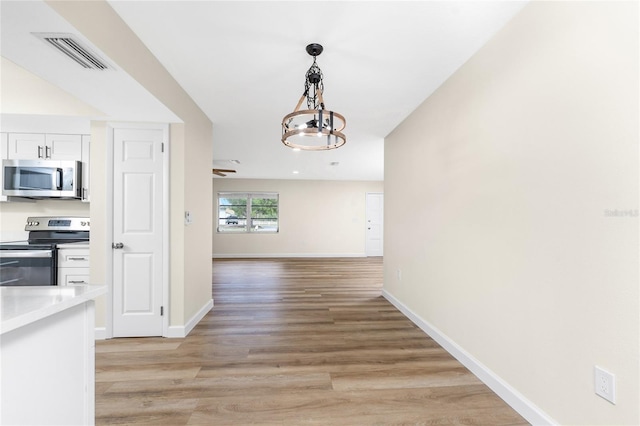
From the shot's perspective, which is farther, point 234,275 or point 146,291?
point 234,275

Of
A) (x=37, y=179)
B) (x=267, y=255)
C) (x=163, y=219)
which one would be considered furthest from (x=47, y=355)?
(x=267, y=255)

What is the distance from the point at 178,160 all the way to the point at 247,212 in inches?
213

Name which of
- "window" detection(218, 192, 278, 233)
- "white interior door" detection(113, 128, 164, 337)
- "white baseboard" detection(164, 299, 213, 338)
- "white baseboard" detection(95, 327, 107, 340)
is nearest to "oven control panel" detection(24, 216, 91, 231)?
"white interior door" detection(113, 128, 164, 337)

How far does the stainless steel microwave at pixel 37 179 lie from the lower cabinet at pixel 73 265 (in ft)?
2.17

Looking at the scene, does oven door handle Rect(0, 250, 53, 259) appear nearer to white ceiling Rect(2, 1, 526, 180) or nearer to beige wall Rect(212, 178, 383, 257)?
white ceiling Rect(2, 1, 526, 180)

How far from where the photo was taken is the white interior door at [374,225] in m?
8.27

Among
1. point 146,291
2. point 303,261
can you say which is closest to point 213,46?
point 146,291

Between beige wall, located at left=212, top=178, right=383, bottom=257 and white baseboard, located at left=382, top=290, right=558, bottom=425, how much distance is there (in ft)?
17.4

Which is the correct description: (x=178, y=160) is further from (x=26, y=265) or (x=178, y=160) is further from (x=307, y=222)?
(x=307, y=222)

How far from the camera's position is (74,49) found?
1518 millimetres

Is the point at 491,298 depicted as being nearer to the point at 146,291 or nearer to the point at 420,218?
the point at 420,218

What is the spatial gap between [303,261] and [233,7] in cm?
625

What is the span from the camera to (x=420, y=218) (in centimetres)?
295

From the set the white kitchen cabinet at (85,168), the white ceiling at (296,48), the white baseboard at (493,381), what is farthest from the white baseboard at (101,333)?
the white baseboard at (493,381)
